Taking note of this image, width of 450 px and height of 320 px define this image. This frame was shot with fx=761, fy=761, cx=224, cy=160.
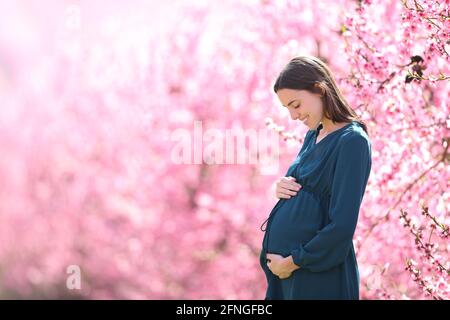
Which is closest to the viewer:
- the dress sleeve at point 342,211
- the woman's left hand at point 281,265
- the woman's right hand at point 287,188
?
the dress sleeve at point 342,211

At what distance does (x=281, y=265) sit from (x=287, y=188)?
298 millimetres

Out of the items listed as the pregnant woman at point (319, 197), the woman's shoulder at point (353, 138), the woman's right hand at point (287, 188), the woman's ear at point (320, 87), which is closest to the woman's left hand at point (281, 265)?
the pregnant woman at point (319, 197)

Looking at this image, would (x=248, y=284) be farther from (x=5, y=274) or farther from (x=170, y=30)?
(x=5, y=274)

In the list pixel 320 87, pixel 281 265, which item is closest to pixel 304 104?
pixel 320 87

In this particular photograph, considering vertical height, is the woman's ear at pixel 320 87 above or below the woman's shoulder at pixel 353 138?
above

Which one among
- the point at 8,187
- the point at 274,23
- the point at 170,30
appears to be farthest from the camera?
the point at 8,187

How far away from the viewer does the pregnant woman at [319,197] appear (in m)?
2.64

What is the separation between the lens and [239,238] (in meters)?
8.09

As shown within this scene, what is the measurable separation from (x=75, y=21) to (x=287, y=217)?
30.2ft

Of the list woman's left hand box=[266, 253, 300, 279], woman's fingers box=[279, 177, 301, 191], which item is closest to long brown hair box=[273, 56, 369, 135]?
woman's fingers box=[279, 177, 301, 191]

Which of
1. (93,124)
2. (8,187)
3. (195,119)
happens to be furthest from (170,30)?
(8,187)

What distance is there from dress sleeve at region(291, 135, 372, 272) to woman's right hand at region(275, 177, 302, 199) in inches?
8.2

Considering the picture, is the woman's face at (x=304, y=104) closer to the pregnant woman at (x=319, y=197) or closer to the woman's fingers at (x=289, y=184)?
the pregnant woman at (x=319, y=197)

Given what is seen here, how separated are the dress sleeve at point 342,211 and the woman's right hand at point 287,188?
208 mm
